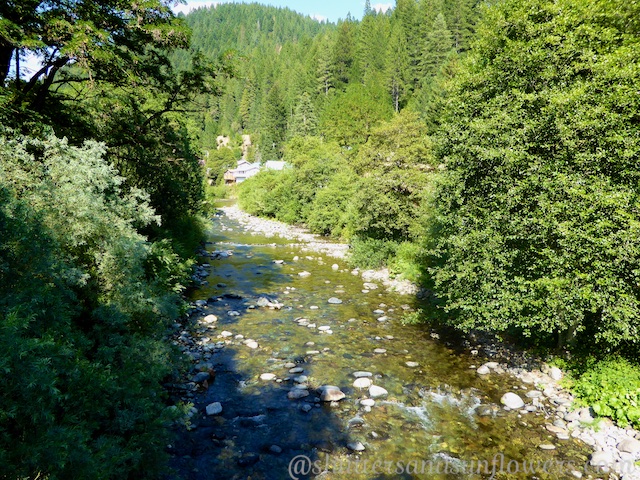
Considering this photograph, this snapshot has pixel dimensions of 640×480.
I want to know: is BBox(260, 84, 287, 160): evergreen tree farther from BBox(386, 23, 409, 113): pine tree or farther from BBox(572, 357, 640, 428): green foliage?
BBox(572, 357, 640, 428): green foliage

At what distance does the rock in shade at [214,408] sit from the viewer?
27.0 ft

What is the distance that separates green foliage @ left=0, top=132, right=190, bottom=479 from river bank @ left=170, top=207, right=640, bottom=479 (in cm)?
206

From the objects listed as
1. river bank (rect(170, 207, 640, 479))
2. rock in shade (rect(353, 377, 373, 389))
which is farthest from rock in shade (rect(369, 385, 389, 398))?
rock in shade (rect(353, 377, 373, 389))

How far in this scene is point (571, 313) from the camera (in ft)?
27.5

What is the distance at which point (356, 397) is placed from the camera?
9133 millimetres

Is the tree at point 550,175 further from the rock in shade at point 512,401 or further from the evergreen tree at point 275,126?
the evergreen tree at point 275,126

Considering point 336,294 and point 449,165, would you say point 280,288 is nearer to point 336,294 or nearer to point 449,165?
point 336,294

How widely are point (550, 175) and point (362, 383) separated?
22.9 ft

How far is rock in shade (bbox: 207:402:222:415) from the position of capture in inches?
324

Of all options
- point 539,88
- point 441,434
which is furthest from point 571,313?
point 539,88

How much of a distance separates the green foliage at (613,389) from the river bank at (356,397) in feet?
1.05

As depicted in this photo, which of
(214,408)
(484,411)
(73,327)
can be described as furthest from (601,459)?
(73,327)

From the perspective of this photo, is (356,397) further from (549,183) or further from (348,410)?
(549,183)

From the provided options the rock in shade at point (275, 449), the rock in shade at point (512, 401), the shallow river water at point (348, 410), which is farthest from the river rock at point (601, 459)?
the rock in shade at point (275, 449)
